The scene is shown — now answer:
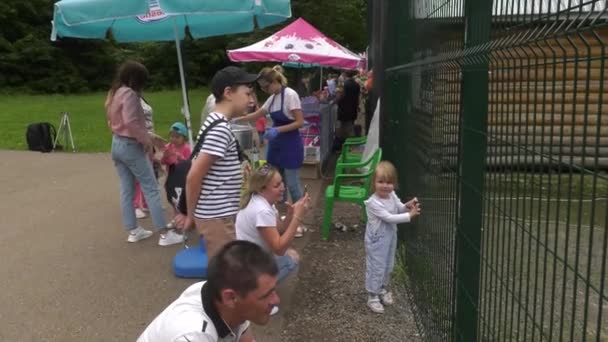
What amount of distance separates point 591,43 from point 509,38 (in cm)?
64

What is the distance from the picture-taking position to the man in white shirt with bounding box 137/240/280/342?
2021 millimetres

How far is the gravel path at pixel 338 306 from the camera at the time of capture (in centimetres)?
420

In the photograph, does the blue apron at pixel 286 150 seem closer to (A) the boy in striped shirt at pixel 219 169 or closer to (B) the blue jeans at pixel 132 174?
(B) the blue jeans at pixel 132 174

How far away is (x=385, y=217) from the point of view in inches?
168

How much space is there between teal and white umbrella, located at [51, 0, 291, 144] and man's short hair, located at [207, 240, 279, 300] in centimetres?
382

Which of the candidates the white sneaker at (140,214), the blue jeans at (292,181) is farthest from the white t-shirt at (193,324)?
the white sneaker at (140,214)

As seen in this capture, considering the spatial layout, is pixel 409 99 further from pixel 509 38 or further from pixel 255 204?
pixel 509 38

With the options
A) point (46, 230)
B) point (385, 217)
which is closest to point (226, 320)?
point (385, 217)

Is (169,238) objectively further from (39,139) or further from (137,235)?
(39,139)

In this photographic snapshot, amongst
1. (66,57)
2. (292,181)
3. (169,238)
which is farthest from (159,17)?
(66,57)

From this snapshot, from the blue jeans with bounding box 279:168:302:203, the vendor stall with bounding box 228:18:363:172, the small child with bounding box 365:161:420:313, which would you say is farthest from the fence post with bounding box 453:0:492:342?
the vendor stall with bounding box 228:18:363:172

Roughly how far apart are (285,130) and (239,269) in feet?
14.4

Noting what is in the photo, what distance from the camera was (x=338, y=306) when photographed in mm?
4645

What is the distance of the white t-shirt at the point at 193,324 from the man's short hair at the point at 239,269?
73mm
